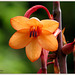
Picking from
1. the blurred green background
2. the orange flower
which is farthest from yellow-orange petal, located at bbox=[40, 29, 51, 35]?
the blurred green background

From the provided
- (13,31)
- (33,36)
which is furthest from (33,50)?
(13,31)

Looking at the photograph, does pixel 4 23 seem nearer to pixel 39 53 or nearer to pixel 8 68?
pixel 8 68

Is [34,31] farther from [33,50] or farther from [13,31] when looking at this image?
[13,31]

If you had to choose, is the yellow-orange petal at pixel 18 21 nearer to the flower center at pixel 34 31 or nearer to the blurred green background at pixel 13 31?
the flower center at pixel 34 31

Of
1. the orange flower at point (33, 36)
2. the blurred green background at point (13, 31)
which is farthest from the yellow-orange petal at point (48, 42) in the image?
the blurred green background at point (13, 31)

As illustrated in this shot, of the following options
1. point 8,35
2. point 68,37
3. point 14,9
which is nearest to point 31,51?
point 14,9

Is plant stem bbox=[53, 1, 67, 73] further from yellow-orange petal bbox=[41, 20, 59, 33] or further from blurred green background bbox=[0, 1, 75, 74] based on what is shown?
blurred green background bbox=[0, 1, 75, 74]

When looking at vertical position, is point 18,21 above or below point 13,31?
above
